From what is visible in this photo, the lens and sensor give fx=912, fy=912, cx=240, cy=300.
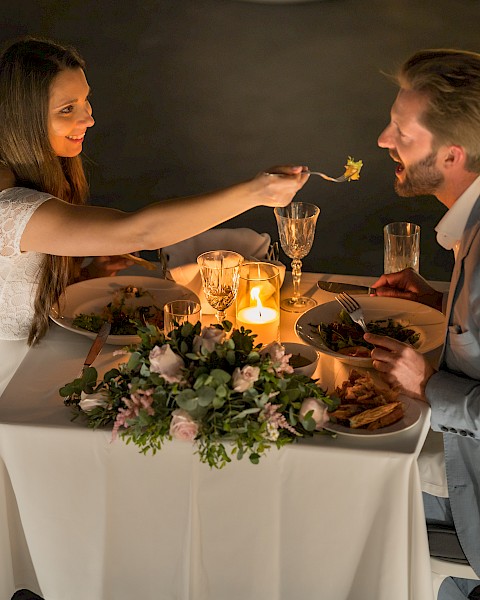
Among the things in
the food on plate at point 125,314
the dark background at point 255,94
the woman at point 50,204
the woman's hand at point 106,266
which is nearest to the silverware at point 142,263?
the woman's hand at point 106,266

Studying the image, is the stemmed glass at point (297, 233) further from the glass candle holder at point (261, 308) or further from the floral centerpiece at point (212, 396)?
the floral centerpiece at point (212, 396)

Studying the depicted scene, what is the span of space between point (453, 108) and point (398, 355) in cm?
70

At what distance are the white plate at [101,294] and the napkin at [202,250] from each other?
0.04 m

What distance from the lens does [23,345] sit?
8.09ft

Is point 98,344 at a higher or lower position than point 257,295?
lower

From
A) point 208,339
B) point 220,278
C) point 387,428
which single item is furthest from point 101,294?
point 387,428

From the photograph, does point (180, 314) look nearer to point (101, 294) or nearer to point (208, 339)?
point (208, 339)

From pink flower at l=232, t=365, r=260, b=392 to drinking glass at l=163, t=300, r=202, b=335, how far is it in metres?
0.30

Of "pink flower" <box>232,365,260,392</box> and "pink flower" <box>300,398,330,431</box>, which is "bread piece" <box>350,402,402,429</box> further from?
"pink flower" <box>232,365,260,392</box>

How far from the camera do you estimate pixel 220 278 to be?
2256 mm

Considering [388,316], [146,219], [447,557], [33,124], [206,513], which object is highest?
[33,124]

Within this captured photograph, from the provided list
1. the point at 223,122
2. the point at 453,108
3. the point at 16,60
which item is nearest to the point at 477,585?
the point at 453,108

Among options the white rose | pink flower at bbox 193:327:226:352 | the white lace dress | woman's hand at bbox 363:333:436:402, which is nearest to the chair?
woman's hand at bbox 363:333:436:402

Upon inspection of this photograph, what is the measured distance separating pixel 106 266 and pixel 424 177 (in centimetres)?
103
